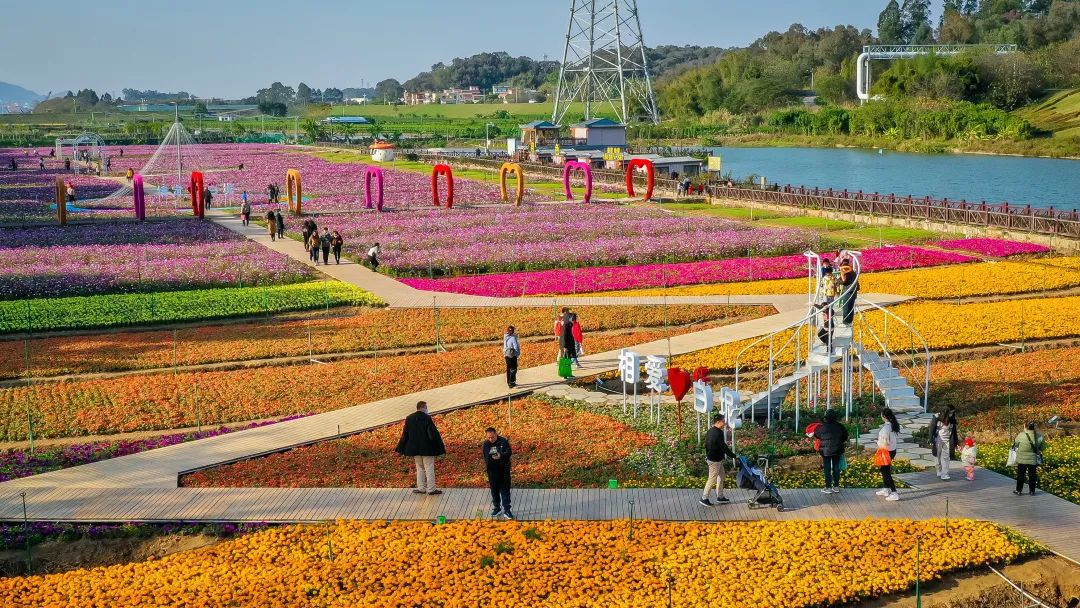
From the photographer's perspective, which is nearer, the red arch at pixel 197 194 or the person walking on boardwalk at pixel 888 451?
the person walking on boardwalk at pixel 888 451

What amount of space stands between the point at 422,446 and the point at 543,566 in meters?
3.60

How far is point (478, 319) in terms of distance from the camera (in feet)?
120

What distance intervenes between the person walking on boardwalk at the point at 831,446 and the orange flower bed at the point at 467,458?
147 inches

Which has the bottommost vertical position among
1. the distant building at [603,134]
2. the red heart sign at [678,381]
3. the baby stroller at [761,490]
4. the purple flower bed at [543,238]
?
the baby stroller at [761,490]

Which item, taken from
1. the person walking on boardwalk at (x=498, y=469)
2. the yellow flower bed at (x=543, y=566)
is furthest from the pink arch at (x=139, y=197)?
the person walking on boardwalk at (x=498, y=469)

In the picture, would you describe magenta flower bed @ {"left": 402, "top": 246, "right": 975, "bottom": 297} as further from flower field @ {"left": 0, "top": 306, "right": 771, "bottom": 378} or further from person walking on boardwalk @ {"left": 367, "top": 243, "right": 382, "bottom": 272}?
flower field @ {"left": 0, "top": 306, "right": 771, "bottom": 378}

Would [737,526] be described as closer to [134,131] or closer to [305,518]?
[305,518]

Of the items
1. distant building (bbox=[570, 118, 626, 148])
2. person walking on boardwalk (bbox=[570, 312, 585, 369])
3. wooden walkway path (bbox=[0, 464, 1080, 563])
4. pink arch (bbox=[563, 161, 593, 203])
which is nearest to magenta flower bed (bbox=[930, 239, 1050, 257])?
pink arch (bbox=[563, 161, 593, 203])

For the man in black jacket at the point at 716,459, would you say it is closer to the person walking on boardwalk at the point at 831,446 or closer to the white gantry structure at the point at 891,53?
the person walking on boardwalk at the point at 831,446

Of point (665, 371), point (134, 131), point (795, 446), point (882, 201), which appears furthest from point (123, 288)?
point (134, 131)

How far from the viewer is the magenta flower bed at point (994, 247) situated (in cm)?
4759

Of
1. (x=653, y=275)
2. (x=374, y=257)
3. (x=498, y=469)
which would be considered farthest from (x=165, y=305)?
(x=498, y=469)

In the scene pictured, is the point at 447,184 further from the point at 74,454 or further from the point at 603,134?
the point at 74,454

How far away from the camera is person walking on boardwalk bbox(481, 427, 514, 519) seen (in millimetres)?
18312
